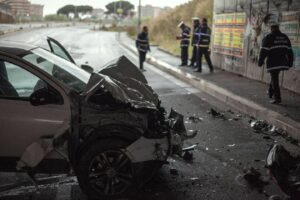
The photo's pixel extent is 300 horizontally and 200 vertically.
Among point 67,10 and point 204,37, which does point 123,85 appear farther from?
point 67,10

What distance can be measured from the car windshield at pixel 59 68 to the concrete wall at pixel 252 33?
279 inches

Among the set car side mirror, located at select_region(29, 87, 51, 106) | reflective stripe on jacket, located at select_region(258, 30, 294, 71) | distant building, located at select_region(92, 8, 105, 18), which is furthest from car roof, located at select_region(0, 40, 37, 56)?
distant building, located at select_region(92, 8, 105, 18)

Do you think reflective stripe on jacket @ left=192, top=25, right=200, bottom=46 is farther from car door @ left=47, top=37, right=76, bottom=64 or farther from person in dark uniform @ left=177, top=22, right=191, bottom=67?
car door @ left=47, top=37, right=76, bottom=64

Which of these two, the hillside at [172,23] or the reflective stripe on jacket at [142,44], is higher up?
the hillside at [172,23]

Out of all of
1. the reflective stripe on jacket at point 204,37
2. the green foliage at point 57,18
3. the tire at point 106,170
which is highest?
the green foliage at point 57,18

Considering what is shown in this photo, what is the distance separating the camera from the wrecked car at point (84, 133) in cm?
450

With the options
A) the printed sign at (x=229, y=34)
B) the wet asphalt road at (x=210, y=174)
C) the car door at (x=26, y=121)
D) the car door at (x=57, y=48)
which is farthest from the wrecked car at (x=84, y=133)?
the printed sign at (x=229, y=34)

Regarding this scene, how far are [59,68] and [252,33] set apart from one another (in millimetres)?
9502

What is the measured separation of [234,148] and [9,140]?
12.0 ft

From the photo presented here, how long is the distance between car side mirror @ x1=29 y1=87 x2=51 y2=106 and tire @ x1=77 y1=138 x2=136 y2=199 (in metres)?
0.66

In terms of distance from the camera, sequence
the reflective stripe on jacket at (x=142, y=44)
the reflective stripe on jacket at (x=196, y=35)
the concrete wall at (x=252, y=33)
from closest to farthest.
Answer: the concrete wall at (x=252, y=33) → the reflective stripe on jacket at (x=196, y=35) → the reflective stripe on jacket at (x=142, y=44)

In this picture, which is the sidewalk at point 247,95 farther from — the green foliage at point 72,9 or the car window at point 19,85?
the green foliage at point 72,9

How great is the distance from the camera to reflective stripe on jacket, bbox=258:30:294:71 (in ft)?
31.2

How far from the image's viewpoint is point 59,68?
5293 mm
